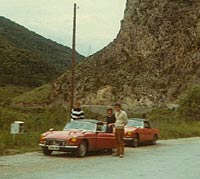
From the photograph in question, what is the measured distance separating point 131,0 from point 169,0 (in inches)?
293

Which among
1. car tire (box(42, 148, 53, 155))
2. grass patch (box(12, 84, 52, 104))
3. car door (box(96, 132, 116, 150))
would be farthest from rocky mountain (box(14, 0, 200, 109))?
car tire (box(42, 148, 53, 155))

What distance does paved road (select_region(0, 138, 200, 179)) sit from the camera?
14.2 metres

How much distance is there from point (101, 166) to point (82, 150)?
3.21 metres

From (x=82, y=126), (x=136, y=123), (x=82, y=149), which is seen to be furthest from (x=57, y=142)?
(x=136, y=123)

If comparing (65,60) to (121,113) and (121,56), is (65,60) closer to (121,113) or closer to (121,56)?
(121,56)

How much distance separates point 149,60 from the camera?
86.4m

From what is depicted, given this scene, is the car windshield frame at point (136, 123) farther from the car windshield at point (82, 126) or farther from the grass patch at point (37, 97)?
the grass patch at point (37, 97)

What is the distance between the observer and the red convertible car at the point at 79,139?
1923 cm

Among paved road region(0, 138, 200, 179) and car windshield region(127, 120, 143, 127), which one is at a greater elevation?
car windshield region(127, 120, 143, 127)

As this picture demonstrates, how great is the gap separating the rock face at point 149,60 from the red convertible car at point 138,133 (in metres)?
52.2

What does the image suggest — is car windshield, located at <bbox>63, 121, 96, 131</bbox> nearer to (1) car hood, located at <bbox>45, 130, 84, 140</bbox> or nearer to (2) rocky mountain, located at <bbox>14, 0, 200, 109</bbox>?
(1) car hood, located at <bbox>45, 130, 84, 140</bbox>

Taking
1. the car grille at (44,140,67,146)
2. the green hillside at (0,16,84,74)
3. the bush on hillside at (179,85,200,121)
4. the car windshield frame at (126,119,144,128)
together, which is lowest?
the car grille at (44,140,67,146)

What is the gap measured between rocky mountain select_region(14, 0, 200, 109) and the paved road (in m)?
60.6

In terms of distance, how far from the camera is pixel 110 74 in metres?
87.8
